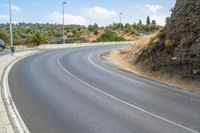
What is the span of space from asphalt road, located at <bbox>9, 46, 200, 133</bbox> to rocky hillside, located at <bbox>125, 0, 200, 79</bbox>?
9.74 feet

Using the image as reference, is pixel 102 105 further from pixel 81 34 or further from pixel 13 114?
pixel 81 34

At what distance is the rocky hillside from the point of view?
25.2m

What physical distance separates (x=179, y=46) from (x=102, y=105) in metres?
14.0

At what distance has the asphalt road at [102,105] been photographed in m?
12.1

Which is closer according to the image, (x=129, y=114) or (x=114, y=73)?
(x=129, y=114)

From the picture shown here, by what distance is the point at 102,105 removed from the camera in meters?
15.5

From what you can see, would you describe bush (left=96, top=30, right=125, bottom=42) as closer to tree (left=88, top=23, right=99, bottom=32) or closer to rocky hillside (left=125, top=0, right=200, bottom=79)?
tree (left=88, top=23, right=99, bottom=32)

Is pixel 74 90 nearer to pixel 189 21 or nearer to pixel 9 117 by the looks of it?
pixel 9 117

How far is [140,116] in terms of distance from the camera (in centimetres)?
1363

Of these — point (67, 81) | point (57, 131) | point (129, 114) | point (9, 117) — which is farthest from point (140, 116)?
point (67, 81)

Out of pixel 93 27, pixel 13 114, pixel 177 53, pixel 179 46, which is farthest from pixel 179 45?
pixel 93 27

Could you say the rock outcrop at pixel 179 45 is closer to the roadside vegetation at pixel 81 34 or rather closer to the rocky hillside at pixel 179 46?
the rocky hillside at pixel 179 46

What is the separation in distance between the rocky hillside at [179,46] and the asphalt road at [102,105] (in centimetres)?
297

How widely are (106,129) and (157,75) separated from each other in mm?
15823
